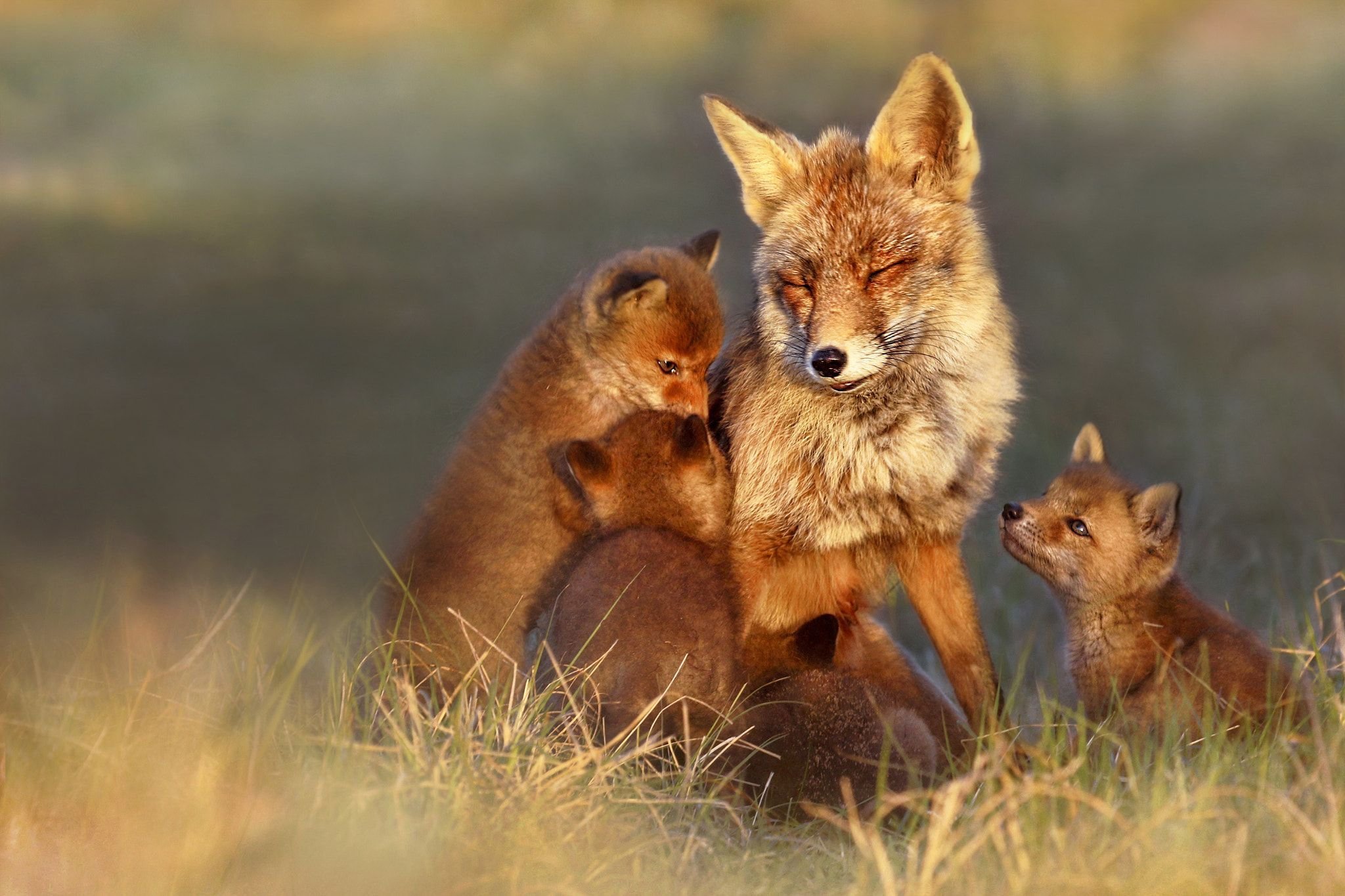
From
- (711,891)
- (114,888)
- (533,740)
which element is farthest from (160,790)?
A: (711,891)

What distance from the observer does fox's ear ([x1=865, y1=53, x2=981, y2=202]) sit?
4574 millimetres

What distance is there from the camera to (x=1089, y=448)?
552 centimetres

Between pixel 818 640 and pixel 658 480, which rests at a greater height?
pixel 658 480

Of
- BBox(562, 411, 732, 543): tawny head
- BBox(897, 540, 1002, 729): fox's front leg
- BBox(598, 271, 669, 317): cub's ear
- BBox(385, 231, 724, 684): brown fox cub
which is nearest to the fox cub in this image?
BBox(562, 411, 732, 543): tawny head

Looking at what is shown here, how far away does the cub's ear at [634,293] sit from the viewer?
492cm

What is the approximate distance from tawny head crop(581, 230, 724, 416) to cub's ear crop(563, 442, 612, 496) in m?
0.48

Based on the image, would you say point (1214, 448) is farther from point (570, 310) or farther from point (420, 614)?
point (420, 614)

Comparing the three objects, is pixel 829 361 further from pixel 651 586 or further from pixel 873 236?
pixel 651 586

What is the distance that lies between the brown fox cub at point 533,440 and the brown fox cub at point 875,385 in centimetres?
33

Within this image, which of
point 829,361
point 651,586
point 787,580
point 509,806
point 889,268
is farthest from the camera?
point 787,580

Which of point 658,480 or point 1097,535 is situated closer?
point 658,480

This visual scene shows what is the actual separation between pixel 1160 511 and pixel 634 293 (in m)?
2.28

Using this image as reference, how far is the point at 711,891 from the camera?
3.32 m

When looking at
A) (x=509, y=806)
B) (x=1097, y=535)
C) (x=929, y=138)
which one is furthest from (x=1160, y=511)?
(x=509, y=806)
